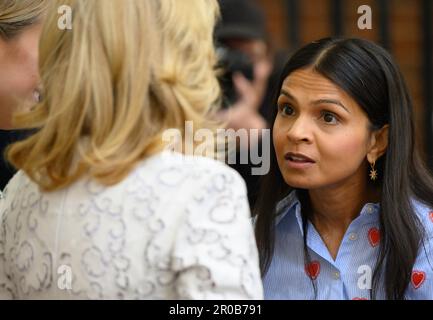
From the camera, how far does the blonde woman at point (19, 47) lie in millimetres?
2465

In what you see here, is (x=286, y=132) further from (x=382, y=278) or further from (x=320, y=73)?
(x=382, y=278)

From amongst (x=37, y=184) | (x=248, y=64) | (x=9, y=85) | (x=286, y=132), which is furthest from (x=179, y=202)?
(x=248, y=64)

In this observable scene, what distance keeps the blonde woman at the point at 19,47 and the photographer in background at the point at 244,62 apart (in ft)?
5.34

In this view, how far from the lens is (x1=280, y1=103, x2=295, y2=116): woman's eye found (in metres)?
2.50

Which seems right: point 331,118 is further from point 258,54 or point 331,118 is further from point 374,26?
point 374,26

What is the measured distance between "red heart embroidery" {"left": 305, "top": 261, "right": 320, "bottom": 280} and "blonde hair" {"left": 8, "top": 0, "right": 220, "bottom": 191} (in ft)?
2.40

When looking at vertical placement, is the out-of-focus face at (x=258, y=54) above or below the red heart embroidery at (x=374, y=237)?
above

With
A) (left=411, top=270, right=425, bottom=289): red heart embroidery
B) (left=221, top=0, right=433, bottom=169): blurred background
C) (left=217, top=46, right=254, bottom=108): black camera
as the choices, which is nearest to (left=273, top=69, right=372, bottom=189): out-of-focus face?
(left=411, top=270, right=425, bottom=289): red heart embroidery

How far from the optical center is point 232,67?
4.30 metres

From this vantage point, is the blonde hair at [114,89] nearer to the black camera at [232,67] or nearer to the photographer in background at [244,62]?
the photographer in background at [244,62]

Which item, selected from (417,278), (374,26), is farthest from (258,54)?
(417,278)

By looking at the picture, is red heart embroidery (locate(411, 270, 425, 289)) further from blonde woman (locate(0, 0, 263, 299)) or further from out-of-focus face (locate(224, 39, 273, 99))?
out-of-focus face (locate(224, 39, 273, 99))

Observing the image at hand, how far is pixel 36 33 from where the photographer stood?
8.16ft

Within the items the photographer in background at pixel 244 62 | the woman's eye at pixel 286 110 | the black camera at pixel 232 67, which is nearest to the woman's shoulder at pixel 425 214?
the woman's eye at pixel 286 110
